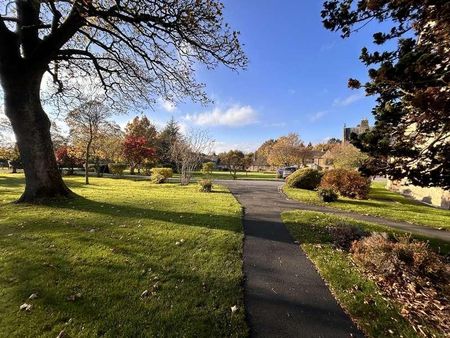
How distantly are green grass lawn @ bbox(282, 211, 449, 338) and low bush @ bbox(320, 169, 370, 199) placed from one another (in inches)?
346

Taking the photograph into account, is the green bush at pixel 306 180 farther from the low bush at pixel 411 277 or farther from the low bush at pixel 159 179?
the low bush at pixel 411 277

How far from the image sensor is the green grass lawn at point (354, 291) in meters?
3.15

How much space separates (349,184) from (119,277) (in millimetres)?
14581

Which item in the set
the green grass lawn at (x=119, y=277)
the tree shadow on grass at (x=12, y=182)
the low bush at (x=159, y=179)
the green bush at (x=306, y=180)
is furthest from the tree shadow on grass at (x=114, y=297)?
the low bush at (x=159, y=179)

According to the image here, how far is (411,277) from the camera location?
14.1ft

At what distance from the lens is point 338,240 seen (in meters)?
6.39

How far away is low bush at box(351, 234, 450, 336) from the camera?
344 centimetres

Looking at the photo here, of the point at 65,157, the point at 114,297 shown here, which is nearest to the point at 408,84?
the point at 114,297

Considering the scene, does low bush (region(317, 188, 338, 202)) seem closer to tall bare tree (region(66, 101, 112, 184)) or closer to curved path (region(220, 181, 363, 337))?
curved path (region(220, 181, 363, 337))

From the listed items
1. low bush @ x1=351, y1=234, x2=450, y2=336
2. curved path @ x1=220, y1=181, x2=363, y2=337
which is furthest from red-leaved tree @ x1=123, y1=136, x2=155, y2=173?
low bush @ x1=351, y1=234, x2=450, y2=336

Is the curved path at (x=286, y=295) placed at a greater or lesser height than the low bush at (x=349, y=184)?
lesser

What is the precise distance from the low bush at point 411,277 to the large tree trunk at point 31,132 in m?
9.89

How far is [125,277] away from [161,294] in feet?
2.52

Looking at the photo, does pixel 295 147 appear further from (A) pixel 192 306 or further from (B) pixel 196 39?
(A) pixel 192 306
